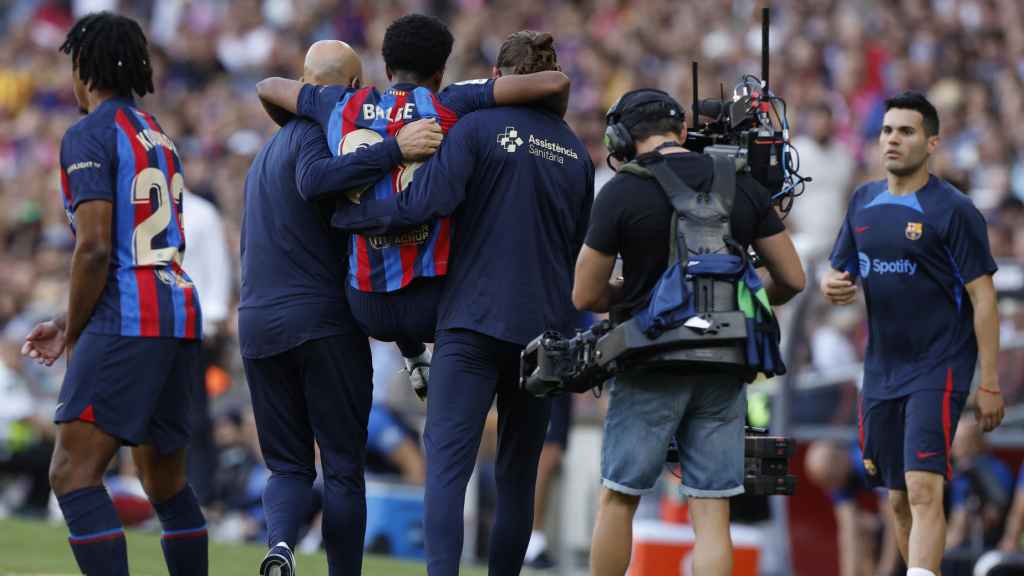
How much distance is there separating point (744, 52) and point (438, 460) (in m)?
11.2

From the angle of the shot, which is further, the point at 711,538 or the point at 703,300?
the point at 711,538

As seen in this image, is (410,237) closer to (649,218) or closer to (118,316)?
(649,218)

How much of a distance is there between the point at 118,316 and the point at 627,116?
2003mm

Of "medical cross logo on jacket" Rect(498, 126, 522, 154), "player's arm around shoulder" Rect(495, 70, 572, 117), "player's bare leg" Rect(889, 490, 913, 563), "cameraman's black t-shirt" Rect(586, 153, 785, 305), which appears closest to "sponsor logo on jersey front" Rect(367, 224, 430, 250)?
"medical cross logo on jacket" Rect(498, 126, 522, 154)

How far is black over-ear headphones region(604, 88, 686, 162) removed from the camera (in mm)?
6742

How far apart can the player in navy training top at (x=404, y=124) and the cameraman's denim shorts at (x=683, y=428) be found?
862 millimetres

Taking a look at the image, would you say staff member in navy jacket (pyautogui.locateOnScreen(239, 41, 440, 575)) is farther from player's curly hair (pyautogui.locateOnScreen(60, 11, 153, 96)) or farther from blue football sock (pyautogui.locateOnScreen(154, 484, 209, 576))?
player's curly hair (pyautogui.locateOnScreen(60, 11, 153, 96))

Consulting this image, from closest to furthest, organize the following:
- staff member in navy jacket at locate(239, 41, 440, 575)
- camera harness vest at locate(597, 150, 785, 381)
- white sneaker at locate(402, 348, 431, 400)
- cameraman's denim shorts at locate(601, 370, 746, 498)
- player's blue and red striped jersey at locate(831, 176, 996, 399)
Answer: camera harness vest at locate(597, 150, 785, 381) < cameraman's denim shorts at locate(601, 370, 746, 498) < staff member in navy jacket at locate(239, 41, 440, 575) < white sneaker at locate(402, 348, 431, 400) < player's blue and red striped jersey at locate(831, 176, 996, 399)

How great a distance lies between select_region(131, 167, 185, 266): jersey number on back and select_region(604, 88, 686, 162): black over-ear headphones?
5.47 feet

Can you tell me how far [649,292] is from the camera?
6.70 metres

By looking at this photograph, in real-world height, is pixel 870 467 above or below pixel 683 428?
below

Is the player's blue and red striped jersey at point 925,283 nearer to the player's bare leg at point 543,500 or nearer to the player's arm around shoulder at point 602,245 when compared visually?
the player's arm around shoulder at point 602,245

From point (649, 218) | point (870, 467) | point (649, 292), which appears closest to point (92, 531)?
point (649, 292)

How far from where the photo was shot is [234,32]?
22.4 metres
